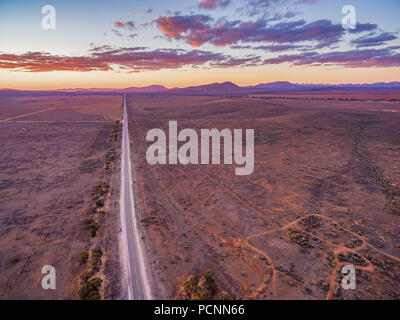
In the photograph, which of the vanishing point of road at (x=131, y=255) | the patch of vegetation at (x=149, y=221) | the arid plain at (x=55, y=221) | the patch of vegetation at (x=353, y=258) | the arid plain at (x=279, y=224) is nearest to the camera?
the vanishing point of road at (x=131, y=255)

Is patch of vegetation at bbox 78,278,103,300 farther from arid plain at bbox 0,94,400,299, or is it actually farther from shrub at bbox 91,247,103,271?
shrub at bbox 91,247,103,271

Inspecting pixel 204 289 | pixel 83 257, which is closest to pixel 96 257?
pixel 83 257

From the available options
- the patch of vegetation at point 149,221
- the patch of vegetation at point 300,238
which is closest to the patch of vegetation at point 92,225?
the patch of vegetation at point 149,221

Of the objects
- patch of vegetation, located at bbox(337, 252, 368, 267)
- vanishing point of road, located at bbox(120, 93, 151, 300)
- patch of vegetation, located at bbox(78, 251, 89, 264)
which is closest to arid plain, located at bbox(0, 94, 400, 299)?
patch of vegetation, located at bbox(337, 252, 368, 267)

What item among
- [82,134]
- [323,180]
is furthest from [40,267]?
[82,134]

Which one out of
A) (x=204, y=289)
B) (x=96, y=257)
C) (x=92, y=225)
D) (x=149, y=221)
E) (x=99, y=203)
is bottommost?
(x=204, y=289)

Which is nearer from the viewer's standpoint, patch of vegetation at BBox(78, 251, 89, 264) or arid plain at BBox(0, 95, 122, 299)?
arid plain at BBox(0, 95, 122, 299)

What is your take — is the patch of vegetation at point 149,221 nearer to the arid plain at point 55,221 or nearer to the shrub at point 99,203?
the arid plain at point 55,221

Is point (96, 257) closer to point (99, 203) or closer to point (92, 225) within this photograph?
point (92, 225)
